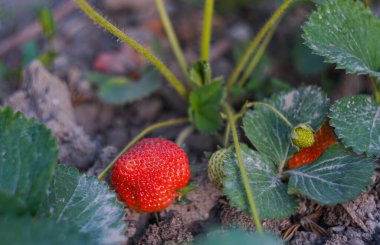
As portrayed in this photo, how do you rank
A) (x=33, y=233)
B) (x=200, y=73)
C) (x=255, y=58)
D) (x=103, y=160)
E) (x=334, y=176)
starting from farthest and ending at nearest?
(x=255, y=58) < (x=200, y=73) < (x=103, y=160) < (x=334, y=176) < (x=33, y=233)

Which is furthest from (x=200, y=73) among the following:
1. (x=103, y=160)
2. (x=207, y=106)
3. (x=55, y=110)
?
(x=55, y=110)

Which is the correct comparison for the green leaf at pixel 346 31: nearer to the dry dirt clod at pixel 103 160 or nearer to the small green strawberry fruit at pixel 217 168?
the small green strawberry fruit at pixel 217 168

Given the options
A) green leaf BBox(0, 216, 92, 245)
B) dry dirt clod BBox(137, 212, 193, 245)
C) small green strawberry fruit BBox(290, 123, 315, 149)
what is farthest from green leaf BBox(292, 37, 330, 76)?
green leaf BBox(0, 216, 92, 245)

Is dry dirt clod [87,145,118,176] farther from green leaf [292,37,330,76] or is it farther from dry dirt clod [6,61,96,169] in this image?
green leaf [292,37,330,76]

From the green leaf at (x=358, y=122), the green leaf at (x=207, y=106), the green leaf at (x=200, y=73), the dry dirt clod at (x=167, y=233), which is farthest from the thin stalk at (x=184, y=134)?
the green leaf at (x=358, y=122)

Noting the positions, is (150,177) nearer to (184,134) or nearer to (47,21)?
(184,134)

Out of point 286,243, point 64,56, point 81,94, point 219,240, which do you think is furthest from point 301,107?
point 64,56

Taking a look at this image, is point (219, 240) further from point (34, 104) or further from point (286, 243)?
point (34, 104)
